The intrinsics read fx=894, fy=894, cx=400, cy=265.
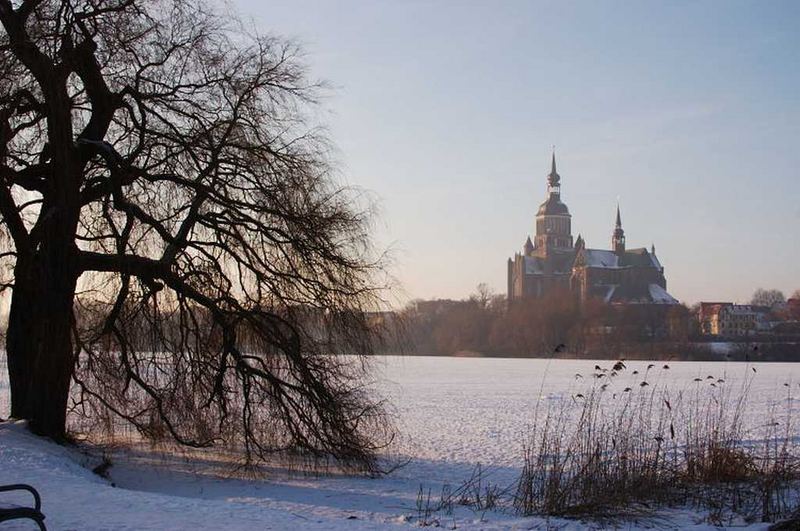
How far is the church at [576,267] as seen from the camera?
12694 cm

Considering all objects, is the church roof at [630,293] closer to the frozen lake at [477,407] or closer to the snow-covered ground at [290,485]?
the frozen lake at [477,407]

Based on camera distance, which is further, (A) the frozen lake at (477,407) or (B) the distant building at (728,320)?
(B) the distant building at (728,320)

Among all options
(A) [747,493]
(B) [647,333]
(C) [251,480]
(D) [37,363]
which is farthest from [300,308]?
(B) [647,333]

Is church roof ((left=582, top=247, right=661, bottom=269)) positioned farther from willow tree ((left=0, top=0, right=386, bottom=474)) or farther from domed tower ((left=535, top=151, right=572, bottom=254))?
willow tree ((left=0, top=0, right=386, bottom=474))

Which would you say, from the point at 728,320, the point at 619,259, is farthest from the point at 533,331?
the point at 619,259

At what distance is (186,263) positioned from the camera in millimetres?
12719

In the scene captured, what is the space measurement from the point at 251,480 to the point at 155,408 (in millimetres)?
2114

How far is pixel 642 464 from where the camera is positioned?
926 cm

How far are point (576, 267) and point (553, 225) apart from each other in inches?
687

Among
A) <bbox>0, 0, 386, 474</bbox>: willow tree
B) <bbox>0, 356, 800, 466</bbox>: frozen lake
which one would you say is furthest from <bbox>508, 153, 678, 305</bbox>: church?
<bbox>0, 0, 386, 474</bbox>: willow tree

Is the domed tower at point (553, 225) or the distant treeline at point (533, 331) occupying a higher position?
Result: the domed tower at point (553, 225)

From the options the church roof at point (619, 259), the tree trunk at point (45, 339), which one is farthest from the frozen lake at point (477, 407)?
the church roof at point (619, 259)

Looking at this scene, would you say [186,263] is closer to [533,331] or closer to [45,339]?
[45,339]

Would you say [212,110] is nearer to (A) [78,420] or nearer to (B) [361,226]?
(B) [361,226]
